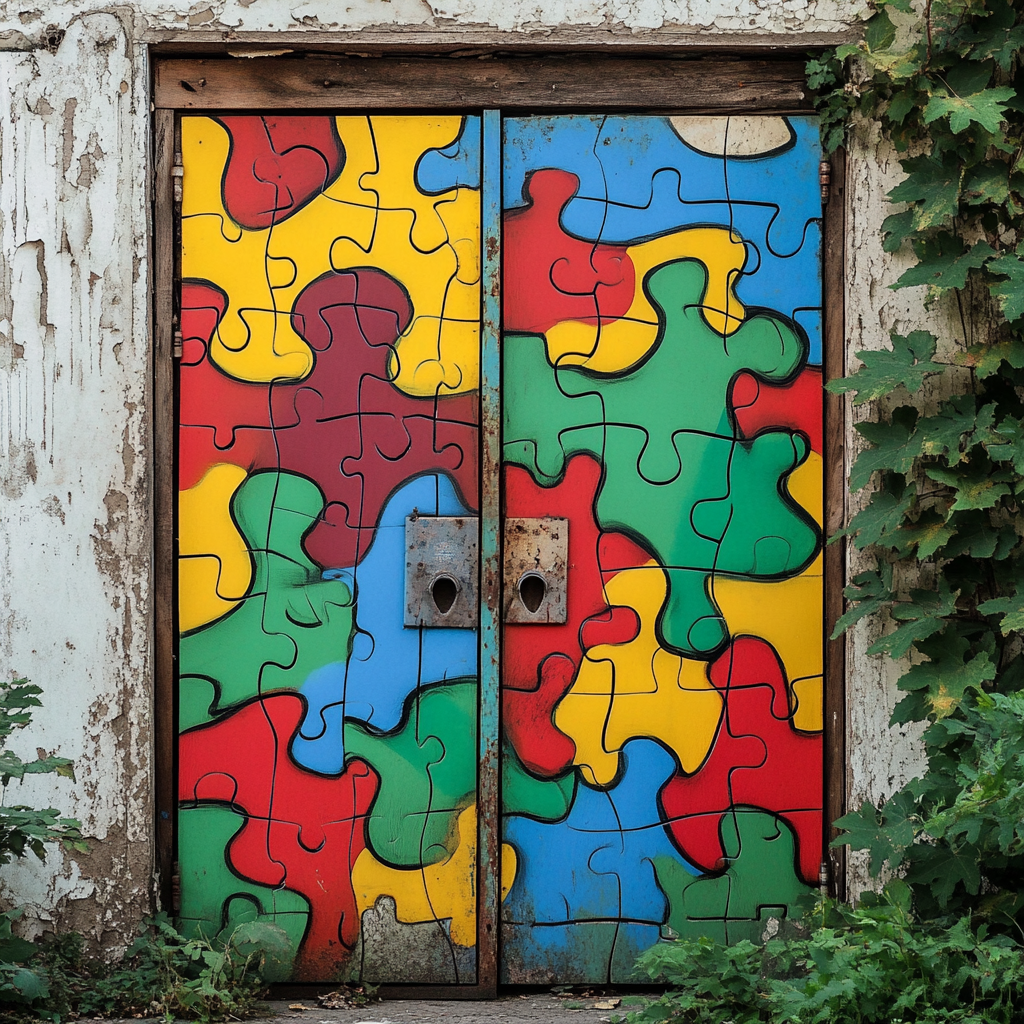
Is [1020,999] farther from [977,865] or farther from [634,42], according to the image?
[634,42]

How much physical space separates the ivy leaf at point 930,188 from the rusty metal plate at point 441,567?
1.49 m

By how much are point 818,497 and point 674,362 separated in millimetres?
580

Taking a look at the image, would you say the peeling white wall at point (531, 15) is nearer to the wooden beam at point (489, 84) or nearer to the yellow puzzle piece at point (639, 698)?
the wooden beam at point (489, 84)

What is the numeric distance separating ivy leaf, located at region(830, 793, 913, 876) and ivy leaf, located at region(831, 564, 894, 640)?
0.48 metres

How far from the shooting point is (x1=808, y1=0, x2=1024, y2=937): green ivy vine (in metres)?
2.82

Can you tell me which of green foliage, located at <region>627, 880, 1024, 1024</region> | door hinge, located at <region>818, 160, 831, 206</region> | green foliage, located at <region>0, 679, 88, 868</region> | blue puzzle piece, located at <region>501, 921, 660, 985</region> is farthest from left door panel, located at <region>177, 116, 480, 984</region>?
door hinge, located at <region>818, 160, 831, 206</region>

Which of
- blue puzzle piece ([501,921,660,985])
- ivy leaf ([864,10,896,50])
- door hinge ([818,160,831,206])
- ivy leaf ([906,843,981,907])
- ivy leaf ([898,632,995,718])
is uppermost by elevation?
ivy leaf ([864,10,896,50])

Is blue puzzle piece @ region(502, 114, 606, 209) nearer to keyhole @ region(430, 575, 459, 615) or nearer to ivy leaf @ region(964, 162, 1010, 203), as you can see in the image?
ivy leaf @ region(964, 162, 1010, 203)

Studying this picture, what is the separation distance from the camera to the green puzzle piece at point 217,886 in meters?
3.08

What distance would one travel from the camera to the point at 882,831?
2852 mm

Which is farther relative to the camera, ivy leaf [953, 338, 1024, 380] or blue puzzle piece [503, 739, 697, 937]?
blue puzzle piece [503, 739, 697, 937]

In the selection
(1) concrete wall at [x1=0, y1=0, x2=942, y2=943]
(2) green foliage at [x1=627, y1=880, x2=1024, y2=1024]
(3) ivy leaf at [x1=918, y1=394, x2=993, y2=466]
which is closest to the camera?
(2) green foliage at [x1=627, y1=880, x2=1024, y2=1024]

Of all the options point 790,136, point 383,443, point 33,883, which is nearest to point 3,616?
point 33,883

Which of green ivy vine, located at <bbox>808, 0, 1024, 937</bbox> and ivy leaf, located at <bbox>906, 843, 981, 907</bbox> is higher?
green ivy vine, located at <bbox>808, 0, 1024, 937</bbox>
